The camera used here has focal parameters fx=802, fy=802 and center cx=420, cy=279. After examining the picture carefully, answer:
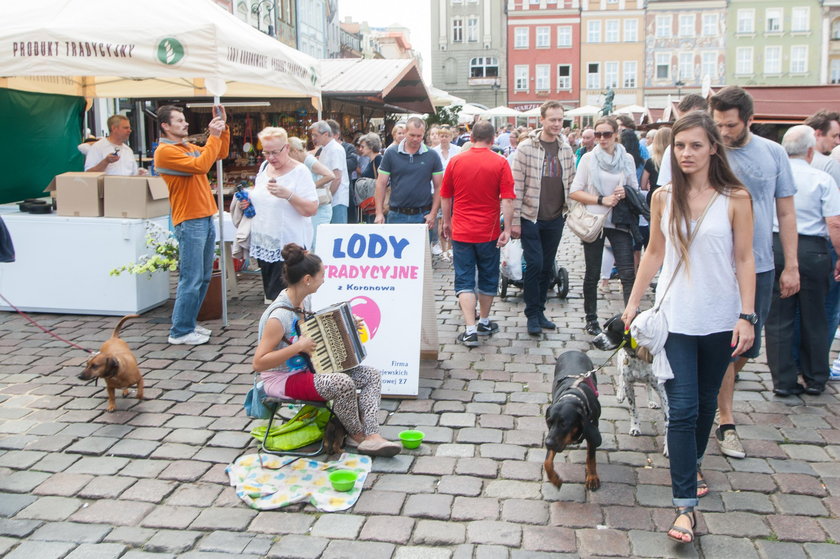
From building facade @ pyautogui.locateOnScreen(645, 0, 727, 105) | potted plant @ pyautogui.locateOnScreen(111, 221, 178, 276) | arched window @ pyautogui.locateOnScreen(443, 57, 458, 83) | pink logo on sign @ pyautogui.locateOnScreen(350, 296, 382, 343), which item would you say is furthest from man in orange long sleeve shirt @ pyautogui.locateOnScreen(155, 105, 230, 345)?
arched window @ pyautogui.locateOnScreen(443, 57, 458, 83)

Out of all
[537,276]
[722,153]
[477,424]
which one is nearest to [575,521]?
[477,424]

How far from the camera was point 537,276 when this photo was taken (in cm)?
699

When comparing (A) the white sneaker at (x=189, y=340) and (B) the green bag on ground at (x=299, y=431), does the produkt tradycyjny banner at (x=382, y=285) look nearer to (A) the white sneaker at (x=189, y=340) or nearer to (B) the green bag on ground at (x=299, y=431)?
(B) the green bag on ground at (x=299, y=431)

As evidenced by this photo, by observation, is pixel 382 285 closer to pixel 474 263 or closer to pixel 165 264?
pixel 474 263

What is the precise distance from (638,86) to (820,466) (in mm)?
64900

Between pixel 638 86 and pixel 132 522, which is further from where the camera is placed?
pixel 638 86

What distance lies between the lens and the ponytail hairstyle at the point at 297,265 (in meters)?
4.40

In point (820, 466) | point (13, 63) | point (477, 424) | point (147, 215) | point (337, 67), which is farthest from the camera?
point (337, 67)

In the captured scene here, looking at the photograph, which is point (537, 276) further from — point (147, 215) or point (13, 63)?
point (13, 63)

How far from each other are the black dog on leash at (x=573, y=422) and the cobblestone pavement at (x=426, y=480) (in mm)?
145

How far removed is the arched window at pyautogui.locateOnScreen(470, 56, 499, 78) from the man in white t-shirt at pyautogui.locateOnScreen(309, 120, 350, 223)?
60.6 metres

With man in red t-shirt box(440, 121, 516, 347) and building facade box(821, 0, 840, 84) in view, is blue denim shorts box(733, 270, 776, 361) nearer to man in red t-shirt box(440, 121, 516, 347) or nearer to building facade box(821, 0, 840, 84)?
man in red t-shirt box(440, 121, 516, 347)

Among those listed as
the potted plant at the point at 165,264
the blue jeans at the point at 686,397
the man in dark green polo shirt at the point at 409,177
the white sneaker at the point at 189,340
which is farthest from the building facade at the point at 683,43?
the blue jeans at the point at 686,397

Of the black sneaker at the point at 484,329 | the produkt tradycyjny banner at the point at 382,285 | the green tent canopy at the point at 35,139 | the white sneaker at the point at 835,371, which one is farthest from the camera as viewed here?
the green tent canopy at the point at 35,139
